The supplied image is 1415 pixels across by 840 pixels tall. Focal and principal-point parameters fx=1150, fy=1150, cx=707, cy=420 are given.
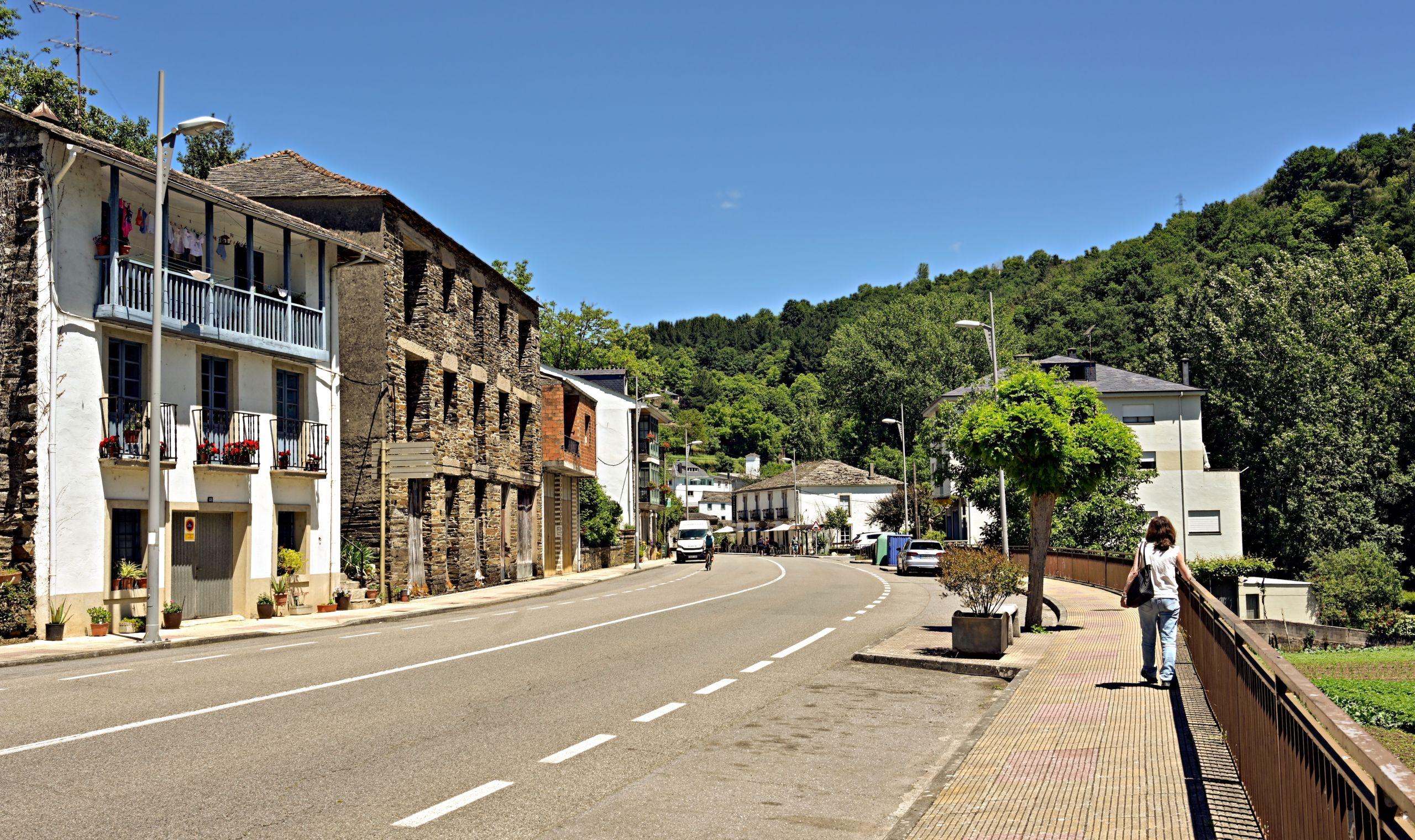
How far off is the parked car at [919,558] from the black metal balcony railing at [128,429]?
3088cm

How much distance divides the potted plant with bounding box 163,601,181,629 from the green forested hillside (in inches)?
2101

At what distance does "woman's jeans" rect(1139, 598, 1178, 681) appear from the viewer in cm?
1162

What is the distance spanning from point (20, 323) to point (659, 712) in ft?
50.4

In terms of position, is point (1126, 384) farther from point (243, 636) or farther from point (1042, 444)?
point (243, 636)

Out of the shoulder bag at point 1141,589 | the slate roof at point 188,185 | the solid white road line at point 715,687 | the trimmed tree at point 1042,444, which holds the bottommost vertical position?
the solid white road line at point 715,687

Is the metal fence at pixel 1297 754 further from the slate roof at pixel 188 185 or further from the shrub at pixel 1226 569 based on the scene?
the shrub at pixel 1226 569

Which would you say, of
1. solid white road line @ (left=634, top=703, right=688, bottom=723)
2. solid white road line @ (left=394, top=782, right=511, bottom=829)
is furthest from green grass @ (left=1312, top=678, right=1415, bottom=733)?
solid white road line @ (left=394, top=782, right=511, bottom=829)

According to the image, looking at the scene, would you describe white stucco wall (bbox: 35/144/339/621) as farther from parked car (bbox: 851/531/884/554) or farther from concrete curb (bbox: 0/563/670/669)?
parked car (bbox: 851/531/884/554)

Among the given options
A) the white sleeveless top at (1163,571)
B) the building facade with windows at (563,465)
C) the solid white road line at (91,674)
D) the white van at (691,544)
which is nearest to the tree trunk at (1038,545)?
the white sleeveless top at (1163,571)

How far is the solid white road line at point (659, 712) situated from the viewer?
32.8 ft

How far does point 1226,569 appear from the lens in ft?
147

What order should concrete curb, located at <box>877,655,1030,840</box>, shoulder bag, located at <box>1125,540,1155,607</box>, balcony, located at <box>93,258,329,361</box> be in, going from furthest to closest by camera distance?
balcony, located at <box>93,258,329,361</box>, shoulder bag, located at <box>1125,540,1155,607</box>, concrete curb, located at <box>877,655,1030,840</box>

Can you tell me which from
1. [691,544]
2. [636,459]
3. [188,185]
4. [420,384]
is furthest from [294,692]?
[691,544]

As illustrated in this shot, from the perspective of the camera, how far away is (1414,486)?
59.0m
